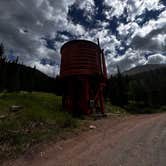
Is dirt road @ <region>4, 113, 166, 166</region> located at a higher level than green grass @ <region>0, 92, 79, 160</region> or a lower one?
lower

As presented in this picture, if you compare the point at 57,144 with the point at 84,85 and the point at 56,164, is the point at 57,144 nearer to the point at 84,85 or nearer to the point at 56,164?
the point at 56,164

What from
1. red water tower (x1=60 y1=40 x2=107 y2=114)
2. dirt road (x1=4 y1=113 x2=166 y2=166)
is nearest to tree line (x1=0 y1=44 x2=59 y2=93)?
red water tower (x1=60 y1=40 x2=107 y2=114)

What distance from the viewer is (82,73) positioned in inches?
565

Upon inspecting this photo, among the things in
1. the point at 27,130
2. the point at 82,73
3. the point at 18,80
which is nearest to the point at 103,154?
the point at 27,130

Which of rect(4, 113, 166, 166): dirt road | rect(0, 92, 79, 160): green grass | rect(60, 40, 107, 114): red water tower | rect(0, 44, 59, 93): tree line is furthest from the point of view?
rect(0, 44, 59, 93): tree line

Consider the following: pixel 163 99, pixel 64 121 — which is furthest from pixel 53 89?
pixel 64 121

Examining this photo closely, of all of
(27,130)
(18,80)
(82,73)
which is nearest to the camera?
(27,130)

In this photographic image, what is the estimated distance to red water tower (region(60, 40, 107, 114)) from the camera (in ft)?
47.7

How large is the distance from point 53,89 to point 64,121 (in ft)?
150

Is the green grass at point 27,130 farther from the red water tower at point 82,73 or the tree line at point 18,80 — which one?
the tree line at point 18,80

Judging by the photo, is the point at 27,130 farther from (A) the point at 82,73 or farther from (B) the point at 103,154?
(A) the point at 82,73

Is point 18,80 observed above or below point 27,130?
above

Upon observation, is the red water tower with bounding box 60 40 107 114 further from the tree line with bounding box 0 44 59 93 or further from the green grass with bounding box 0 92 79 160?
the tree line with bounding box 0 44 59 93

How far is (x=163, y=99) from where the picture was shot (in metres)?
44.4
